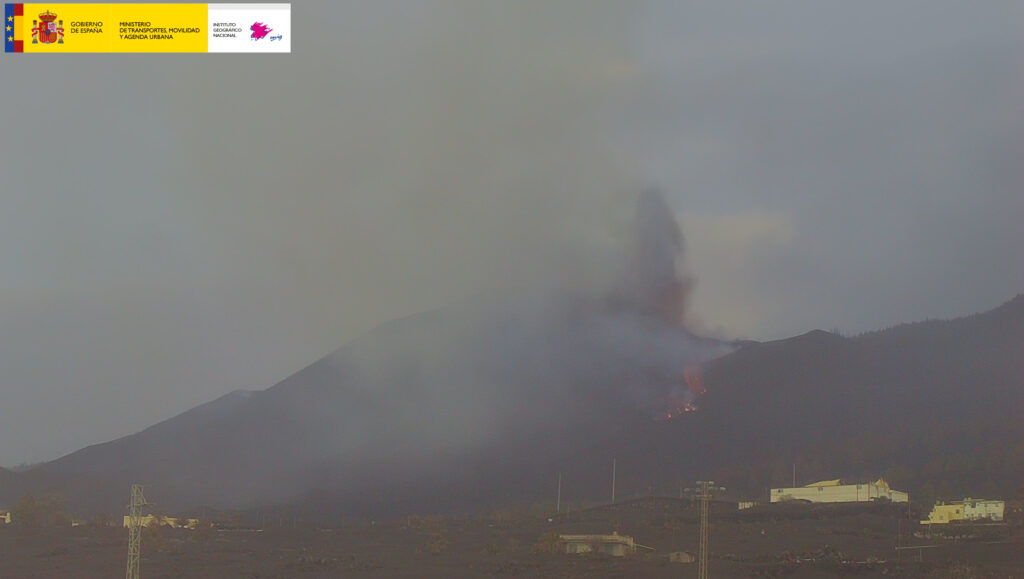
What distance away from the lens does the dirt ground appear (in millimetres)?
97750

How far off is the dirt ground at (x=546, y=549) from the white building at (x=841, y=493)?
43.7 feet

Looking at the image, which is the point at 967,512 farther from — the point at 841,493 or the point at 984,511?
the point at 841,493

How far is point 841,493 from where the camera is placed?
146 metres

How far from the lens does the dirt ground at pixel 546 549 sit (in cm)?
9775

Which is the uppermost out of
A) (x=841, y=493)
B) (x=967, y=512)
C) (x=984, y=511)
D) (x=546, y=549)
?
(x=984, y=511)

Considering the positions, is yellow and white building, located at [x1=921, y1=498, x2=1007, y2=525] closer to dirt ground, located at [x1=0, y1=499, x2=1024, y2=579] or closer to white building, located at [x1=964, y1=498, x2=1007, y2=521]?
white building, located at [x1=964, y1=498, x2=1007, y2=521]

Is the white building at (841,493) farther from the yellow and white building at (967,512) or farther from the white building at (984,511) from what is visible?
the white building at (984,511)

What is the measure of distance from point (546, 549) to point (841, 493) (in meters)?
53.6

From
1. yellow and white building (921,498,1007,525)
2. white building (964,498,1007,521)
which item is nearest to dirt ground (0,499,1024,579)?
yellow and white building (921,498,1007,525)

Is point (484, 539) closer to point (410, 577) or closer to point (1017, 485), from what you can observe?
point (410, 577)

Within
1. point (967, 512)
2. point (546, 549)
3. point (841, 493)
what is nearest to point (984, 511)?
point (967, 512)

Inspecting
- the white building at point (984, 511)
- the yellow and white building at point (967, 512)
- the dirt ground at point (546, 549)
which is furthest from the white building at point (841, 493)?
the white building at point (984, 511)

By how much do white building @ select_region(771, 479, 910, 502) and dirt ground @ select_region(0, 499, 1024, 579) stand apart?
13.3 m

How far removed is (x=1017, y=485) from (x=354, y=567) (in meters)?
100
